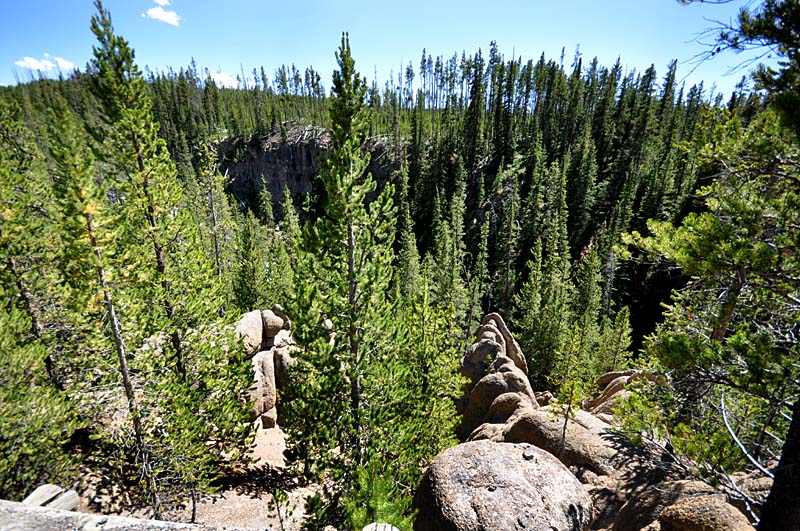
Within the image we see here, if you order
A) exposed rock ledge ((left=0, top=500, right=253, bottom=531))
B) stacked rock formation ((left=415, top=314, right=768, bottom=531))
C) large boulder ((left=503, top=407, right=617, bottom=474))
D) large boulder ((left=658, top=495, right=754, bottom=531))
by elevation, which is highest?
exposed rock ledge ((left=0, top=500, right=253, bottom=531))

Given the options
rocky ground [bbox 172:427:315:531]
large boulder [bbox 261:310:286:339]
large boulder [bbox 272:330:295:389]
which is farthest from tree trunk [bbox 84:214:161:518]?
large boulder [bbox 261:310:286:339]

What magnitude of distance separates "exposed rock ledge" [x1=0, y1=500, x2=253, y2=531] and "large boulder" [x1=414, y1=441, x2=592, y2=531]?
473 cm

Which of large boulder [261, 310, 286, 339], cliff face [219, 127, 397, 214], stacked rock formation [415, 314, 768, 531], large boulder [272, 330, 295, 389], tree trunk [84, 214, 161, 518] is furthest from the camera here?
cliff face [219, 127, 397, 214]

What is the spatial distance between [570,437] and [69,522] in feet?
40.3

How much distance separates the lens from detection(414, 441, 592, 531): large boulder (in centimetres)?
709

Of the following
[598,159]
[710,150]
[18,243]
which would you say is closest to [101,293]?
[18,243]

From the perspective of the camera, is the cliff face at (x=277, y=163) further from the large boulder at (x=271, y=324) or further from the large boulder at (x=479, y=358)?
the large boulder at (x=479, y=358)

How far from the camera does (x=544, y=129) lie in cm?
7281

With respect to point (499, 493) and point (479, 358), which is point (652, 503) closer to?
point (499, 493)

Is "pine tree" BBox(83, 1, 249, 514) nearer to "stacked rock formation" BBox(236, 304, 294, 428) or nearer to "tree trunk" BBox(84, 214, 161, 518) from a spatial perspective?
"tree trunk" BBox(84, 214, 161, 518)

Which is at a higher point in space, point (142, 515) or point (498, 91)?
point (498, 91)

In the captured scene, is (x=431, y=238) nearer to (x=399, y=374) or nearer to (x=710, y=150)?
(x=399, y=374)

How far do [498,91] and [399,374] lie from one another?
72229 millimetres

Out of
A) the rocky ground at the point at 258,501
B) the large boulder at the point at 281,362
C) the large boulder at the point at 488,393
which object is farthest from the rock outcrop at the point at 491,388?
the large boulder at the point at 281,362
